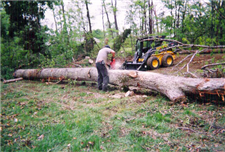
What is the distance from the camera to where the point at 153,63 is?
28.5ft

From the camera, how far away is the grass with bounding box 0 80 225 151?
8.30ft

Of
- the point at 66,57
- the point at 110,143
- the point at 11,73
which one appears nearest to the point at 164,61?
the point at 66,57

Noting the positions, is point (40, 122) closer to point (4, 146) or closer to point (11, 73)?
point (4, 146)

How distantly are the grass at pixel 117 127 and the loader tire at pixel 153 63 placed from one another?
434 centimetres

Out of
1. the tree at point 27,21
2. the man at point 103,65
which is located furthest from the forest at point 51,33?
the man at point 103,65

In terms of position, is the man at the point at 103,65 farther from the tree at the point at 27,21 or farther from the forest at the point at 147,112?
the tree at the point at 27,21

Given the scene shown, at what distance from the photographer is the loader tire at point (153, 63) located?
840 centimetres

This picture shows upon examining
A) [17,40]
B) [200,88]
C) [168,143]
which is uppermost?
[17,40]

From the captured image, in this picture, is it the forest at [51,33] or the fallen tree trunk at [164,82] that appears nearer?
the fallen tree trunk at [164,82]

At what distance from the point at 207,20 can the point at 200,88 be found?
1618 mm

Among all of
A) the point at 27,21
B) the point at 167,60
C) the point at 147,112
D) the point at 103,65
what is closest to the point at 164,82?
the point at 147,112

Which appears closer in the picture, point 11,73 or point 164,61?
point 164,61

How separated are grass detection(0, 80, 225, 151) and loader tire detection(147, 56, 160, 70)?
434 cm

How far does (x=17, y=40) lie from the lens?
35.3ft
